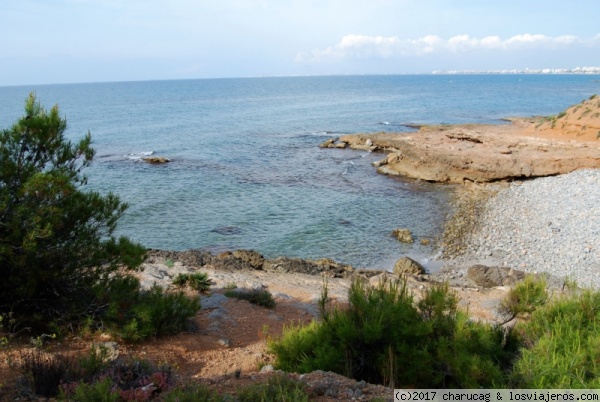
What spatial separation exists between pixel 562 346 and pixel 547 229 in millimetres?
15037

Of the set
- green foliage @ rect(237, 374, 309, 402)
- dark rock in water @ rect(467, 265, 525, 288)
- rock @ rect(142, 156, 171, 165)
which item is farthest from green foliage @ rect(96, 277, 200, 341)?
rock @ rect(142, 156, 171, 165)

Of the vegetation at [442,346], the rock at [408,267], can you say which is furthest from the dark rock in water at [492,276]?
the vegetation at [442,346]

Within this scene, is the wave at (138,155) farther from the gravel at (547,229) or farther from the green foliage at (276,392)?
the green foliage at (276,392)

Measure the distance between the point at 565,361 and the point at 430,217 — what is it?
60.1 ft

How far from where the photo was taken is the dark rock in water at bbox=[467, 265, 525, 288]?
1514 cm

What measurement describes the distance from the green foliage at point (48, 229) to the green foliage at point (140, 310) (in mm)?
291

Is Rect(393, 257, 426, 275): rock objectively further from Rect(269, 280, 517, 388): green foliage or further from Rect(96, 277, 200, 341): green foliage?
Rect(269, 280, 517, 388): green foliage

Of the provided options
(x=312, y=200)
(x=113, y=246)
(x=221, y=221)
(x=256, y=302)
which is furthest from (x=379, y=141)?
(x=113, y=246)

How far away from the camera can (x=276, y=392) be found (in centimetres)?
491

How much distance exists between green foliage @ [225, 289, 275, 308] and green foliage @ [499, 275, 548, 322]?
192 inches

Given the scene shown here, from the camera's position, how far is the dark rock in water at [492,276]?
1514 centimetres

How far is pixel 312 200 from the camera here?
26.8 m

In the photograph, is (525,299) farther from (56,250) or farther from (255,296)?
(56,250)

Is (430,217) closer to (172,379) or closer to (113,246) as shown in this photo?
(113,246)
